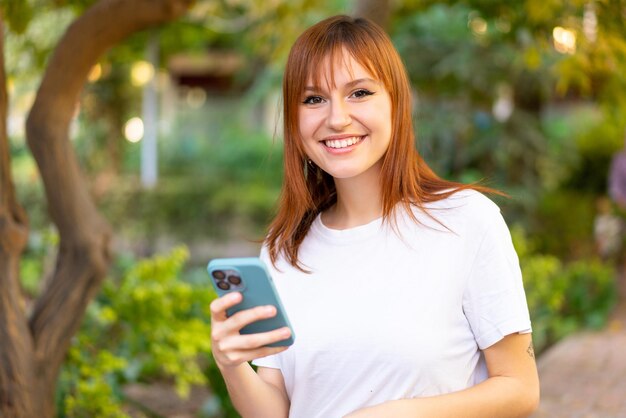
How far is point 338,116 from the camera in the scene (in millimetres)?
2184

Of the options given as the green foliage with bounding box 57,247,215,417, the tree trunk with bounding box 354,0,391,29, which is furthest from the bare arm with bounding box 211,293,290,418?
the tree trunk with bounding box 354,0,391,29

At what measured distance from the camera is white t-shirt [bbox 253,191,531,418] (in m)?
2.07

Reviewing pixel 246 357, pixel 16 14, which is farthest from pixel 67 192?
pixel 246 357

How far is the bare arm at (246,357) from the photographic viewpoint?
6.18 feet

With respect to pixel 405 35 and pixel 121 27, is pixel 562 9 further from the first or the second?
pixel 405 35

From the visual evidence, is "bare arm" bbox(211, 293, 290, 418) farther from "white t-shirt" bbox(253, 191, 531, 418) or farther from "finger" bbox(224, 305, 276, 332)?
"white t-shirt" bbox(253, 191, 531, 418)

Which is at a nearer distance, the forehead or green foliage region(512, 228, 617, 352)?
the forehead

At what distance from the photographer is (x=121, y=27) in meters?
3.97

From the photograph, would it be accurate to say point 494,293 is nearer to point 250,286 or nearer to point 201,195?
point 250,286

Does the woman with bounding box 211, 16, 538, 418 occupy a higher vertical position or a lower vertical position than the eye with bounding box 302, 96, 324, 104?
lower

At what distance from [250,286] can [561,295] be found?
6.12 metres

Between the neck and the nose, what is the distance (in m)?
0.18

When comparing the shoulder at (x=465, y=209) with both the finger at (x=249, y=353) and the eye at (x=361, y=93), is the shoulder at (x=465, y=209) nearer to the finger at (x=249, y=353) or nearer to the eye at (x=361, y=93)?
the eye at (x=361, y=93)

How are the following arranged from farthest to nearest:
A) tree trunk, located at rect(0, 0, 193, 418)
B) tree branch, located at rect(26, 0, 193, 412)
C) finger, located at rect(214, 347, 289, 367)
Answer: tree branch, located at rect(26, 0, 193, 412) → tree trunk, located at rect(0, 0, 193, 418) → finger, located at rect(214, 347, 289, 367)
